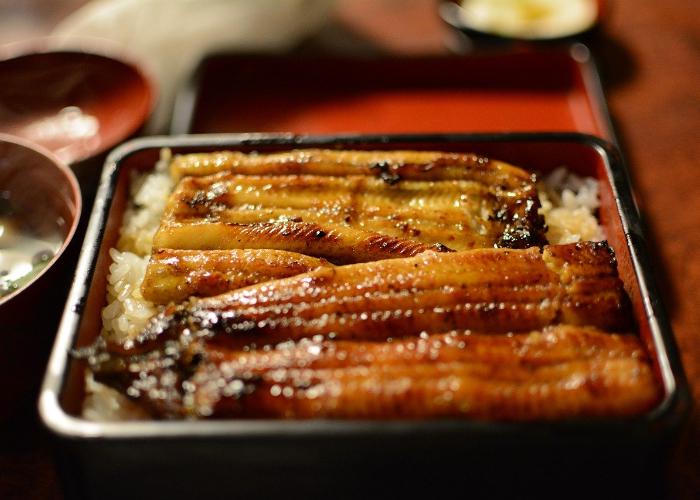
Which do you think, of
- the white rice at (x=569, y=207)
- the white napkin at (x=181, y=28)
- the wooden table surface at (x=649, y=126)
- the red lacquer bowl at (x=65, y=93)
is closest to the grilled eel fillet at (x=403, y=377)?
the wooden table surface at (x=649, y=126)

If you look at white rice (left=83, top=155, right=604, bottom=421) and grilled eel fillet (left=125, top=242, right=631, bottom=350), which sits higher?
grilled eel fillet (left=125, top=242, right=631, bottom=350)

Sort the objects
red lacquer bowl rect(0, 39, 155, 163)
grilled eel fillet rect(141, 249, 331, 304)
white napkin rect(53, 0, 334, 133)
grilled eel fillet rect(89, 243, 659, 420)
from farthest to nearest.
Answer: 1. white napkin rect(53, 0, 334, 133)
2. red lacquer bowl rect(0, 39, 155, 163)
3. grilled eel fillet rect(141, 249, 331, 304)
4. grilled eel fillet rect(89, 243, 659, 420)

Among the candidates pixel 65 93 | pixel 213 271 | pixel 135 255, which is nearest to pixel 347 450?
pixel 213 271

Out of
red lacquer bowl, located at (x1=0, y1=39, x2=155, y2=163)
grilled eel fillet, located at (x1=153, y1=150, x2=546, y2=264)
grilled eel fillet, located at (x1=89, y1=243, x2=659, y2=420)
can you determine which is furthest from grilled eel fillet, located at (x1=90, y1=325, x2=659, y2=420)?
red lacquer bowl, located at (x1=0, y1=39, x2=155, y2=163)

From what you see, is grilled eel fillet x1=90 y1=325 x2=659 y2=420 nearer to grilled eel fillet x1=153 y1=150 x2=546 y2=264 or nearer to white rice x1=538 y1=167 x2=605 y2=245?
grilled eel fillet x1=153 y1=150 x2=546 y2=264

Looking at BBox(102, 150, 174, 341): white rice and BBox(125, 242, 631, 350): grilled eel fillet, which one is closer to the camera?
BBox(125, 242, 631, 350): grilled eel fillet

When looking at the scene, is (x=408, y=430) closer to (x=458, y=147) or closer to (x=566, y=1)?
(x=458, y=147)

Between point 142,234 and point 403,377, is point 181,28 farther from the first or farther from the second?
point 403,377
